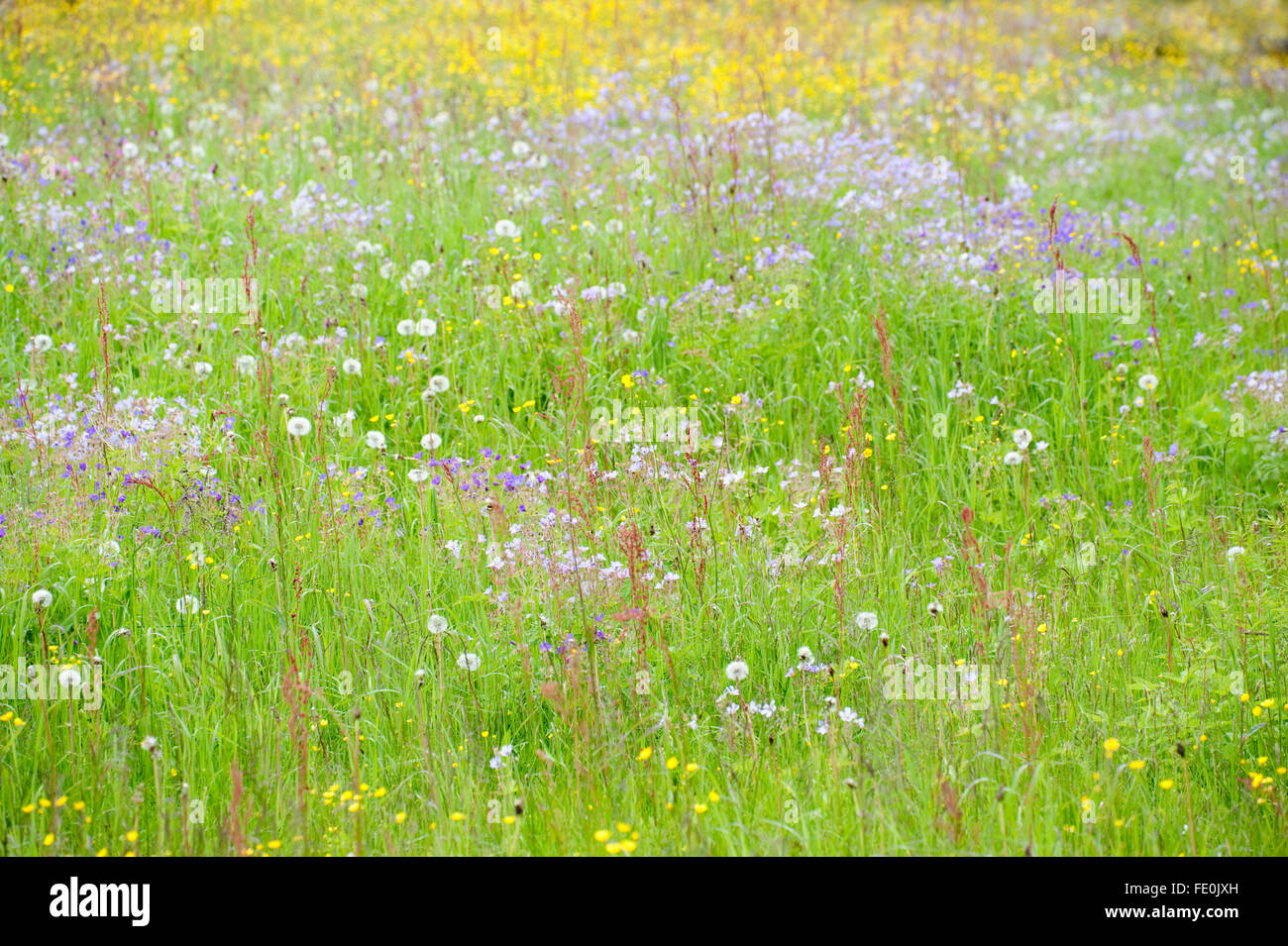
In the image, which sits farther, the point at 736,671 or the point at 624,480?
the point at 624,480

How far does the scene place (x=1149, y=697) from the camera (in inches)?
127

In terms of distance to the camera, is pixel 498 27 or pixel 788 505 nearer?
pixel 788 505

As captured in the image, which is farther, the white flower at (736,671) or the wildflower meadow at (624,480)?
the white flower at (736,671)

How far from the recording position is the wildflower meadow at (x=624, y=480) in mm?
2936

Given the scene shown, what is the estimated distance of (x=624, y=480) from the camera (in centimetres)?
416

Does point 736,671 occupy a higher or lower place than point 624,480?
lower

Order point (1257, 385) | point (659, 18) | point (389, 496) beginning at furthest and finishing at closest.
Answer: point (659, 18), point (1257, 385), point (389, 496)

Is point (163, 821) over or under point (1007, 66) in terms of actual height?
under

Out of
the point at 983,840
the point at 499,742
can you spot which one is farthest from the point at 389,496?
the point at 983,840

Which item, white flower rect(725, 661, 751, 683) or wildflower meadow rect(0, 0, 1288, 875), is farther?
white flower rect(725, 661, 751, 683)

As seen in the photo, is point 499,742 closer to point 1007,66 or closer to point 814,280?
point 814,280

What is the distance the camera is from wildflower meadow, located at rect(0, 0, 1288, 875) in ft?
9.63

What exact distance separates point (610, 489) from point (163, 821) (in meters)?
2.04
